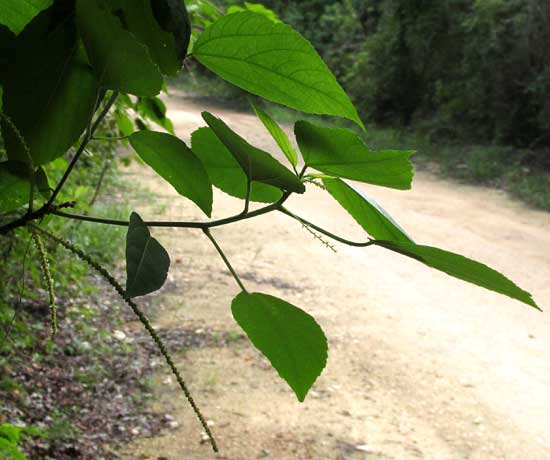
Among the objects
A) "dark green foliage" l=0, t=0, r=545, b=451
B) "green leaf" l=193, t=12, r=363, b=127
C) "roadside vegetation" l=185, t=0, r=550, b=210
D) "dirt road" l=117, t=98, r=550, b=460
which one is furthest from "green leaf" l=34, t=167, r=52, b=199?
"roadside vegetation" l=185, t=0, r=550, b=210

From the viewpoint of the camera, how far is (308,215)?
568cm

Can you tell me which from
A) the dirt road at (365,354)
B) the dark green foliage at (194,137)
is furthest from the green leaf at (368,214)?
the dirt road at (365,354)

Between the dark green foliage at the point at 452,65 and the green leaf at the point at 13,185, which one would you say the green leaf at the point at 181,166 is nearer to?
the green leaf at the point at 13,185

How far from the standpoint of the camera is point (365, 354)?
3139 mm

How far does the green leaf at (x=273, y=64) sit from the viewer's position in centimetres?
35

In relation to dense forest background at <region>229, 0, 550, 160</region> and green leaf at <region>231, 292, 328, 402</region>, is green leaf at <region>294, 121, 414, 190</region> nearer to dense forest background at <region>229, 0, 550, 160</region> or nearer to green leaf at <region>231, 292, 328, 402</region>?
green leaf at <region>231, 292, 328, 402</region>

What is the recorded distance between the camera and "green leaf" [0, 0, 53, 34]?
1.16 ft

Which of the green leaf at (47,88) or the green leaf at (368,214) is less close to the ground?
the green leaf at (47,88)

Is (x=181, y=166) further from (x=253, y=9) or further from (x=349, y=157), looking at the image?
(x=253, y=9)

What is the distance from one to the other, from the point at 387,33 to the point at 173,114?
10.4ft

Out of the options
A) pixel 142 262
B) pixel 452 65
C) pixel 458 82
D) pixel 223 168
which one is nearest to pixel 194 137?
pixel 223 168

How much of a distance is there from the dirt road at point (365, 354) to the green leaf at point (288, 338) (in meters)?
1.99

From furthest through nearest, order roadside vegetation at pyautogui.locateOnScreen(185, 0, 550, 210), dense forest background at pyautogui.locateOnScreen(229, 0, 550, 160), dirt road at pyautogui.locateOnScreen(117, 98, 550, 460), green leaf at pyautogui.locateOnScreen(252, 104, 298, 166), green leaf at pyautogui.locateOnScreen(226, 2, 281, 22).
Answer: dense forest background at pyautogui.locateOnScreen(229, 0, 550, 160) < roadside vegetation at pyautogui.locateOnScreen(185, 0, 550, 210) < dirt road at pyautogui.locateOnScreen(117, 98, 550, 460) < green leaf at pyautogui.locateOnScreen(226, 2, 281, 22) < green leaf at pyautogui.locateOnScreen(252, 104, 298, 166)

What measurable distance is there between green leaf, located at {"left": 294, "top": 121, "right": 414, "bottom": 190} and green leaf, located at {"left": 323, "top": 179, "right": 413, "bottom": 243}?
0.02m
